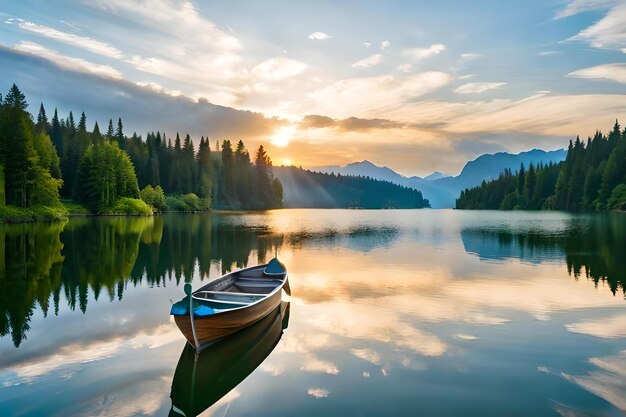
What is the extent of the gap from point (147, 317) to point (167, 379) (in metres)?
7.97

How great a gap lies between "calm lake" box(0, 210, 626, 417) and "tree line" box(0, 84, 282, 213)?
5258cm

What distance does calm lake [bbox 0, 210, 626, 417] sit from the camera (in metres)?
12.2

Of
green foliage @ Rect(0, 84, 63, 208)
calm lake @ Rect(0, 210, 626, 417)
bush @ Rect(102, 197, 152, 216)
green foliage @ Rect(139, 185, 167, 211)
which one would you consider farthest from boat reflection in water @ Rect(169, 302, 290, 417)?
green foliage @ Rect(139, 185, 167, 211)

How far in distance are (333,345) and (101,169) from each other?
10637 centimetres

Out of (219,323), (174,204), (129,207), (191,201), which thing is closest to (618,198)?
(191,201)

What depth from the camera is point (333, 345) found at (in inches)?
667

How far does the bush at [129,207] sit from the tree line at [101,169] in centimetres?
25

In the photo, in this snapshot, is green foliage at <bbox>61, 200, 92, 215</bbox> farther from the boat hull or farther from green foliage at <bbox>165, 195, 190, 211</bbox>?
the boat hull

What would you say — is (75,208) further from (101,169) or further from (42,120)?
(42,120)

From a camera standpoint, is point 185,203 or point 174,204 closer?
point 174,204

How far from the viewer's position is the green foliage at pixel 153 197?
416 ft

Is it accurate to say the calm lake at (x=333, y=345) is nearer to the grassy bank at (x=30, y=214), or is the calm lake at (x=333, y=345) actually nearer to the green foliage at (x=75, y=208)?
the grassy bank at (x=30, y=214)

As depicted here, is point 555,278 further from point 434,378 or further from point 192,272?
point 192,272

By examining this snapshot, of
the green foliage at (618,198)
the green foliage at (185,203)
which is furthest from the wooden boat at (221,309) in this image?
the green foliage at (618,198)
